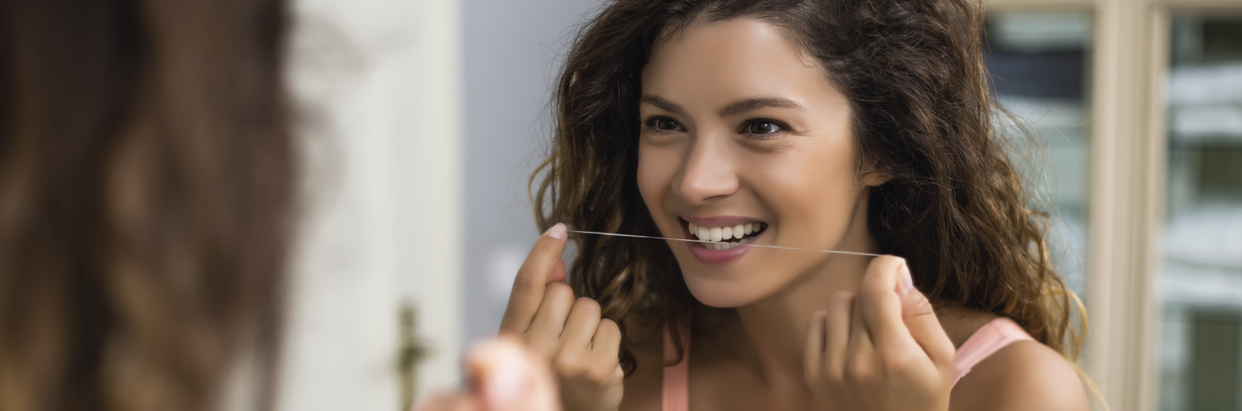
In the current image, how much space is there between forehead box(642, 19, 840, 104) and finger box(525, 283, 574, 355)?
0.19 metres

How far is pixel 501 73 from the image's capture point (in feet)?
3.59

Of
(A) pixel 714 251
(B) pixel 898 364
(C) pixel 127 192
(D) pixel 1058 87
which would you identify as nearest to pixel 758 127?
(A) pixel 714 251

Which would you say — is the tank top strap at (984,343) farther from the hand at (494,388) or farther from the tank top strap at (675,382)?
the hand at (494,388)

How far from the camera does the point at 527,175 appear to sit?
1.06 metres

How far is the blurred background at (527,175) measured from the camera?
79cm

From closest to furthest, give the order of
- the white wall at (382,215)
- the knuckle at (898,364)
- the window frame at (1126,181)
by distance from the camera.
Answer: the knuckle at (898,364)
the white wall at (382,215)
the window frame at (1126,181)

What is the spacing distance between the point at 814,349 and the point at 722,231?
13 centimetres

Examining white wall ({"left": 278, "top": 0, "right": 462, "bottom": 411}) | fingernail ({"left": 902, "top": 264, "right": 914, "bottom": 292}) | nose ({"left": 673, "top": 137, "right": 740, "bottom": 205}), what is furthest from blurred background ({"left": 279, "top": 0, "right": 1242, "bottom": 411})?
fingernail ({"left": 902, "top": 264, "right": 914, "bottom": 292})

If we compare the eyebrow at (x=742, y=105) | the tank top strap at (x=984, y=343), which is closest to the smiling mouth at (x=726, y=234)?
the eyebrow at (x=742, y=105)

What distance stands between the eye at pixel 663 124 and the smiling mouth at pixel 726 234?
0.28 feet

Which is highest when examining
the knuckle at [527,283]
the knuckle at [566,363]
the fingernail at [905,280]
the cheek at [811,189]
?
the cheek at [811,189]

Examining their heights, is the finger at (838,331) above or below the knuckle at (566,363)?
above

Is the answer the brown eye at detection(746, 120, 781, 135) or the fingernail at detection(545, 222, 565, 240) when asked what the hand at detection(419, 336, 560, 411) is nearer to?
the fingernail at detection(545, 222, 565, 240)

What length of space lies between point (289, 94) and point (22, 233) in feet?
0.38
